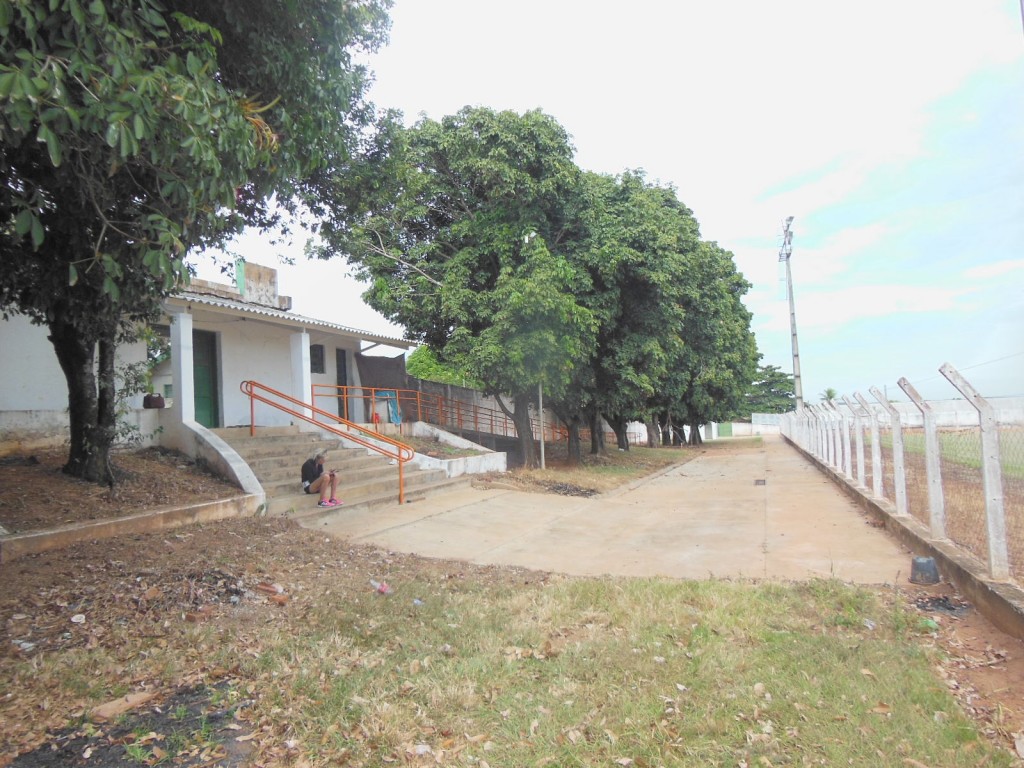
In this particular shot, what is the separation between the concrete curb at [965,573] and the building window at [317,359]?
13.5m

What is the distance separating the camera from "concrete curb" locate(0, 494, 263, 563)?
5.96 m

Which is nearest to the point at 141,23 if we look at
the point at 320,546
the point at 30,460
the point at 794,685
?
the point at 320,546

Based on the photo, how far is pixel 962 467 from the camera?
6.04 meters

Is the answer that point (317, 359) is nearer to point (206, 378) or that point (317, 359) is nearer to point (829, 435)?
point (206, 378)

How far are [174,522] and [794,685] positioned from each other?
22.1 feet

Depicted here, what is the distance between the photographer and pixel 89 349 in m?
7.77

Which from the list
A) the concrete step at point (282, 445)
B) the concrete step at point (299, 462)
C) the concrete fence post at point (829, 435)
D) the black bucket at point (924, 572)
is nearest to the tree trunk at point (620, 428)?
the concrete fence post at point (829, 435)

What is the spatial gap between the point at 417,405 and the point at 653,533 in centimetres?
1182

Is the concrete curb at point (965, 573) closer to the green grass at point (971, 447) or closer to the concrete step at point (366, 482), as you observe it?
the green grass at point (971, 447)

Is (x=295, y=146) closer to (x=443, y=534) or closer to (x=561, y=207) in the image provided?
(x=443, y=534)

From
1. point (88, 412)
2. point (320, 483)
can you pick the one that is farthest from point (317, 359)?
point (88, 412)

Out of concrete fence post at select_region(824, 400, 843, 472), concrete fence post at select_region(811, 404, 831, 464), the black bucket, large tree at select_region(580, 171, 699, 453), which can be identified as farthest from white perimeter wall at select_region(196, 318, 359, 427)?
concrete fence post at select_region(811, 404, 831, 464)

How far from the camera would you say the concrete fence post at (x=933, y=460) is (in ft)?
20.3

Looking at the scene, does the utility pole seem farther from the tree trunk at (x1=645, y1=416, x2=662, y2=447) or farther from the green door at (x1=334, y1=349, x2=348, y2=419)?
the green door at (x1=334, y1=349, x2=348, y2=419)
